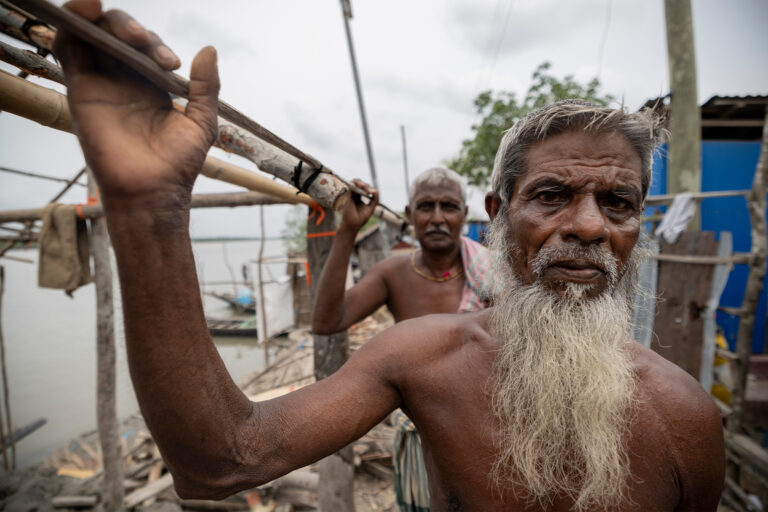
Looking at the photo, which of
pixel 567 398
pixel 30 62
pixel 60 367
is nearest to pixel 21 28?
pixel 30 62

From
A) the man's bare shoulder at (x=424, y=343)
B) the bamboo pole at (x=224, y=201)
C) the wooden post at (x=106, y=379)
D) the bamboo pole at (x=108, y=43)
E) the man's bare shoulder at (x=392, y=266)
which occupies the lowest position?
the wooden post at (x=106, y=379)

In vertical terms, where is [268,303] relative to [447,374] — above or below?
below

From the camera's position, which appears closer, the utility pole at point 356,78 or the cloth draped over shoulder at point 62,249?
the cloth draped over shoulder at point 62,249

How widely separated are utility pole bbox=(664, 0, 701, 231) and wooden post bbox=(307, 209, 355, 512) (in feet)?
14.9

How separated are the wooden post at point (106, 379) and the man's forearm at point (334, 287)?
3207mm

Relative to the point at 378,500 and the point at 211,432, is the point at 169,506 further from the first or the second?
the point at 211,432

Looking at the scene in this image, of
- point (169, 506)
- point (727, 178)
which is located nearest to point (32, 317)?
point (169, 506)

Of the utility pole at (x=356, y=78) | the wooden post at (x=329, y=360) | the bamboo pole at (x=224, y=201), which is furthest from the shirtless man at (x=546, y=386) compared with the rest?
the utility pole at (x=356, y=78)

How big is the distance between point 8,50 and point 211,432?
100 cm

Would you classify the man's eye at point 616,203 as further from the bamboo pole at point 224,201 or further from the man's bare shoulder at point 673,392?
the bamboo pole at point 224,201

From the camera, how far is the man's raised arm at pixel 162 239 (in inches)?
27.5

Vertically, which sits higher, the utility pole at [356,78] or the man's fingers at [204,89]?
the utility pole at [356,78]

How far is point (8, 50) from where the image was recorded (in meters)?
0.79

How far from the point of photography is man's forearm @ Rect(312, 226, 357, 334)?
7.25 ft
